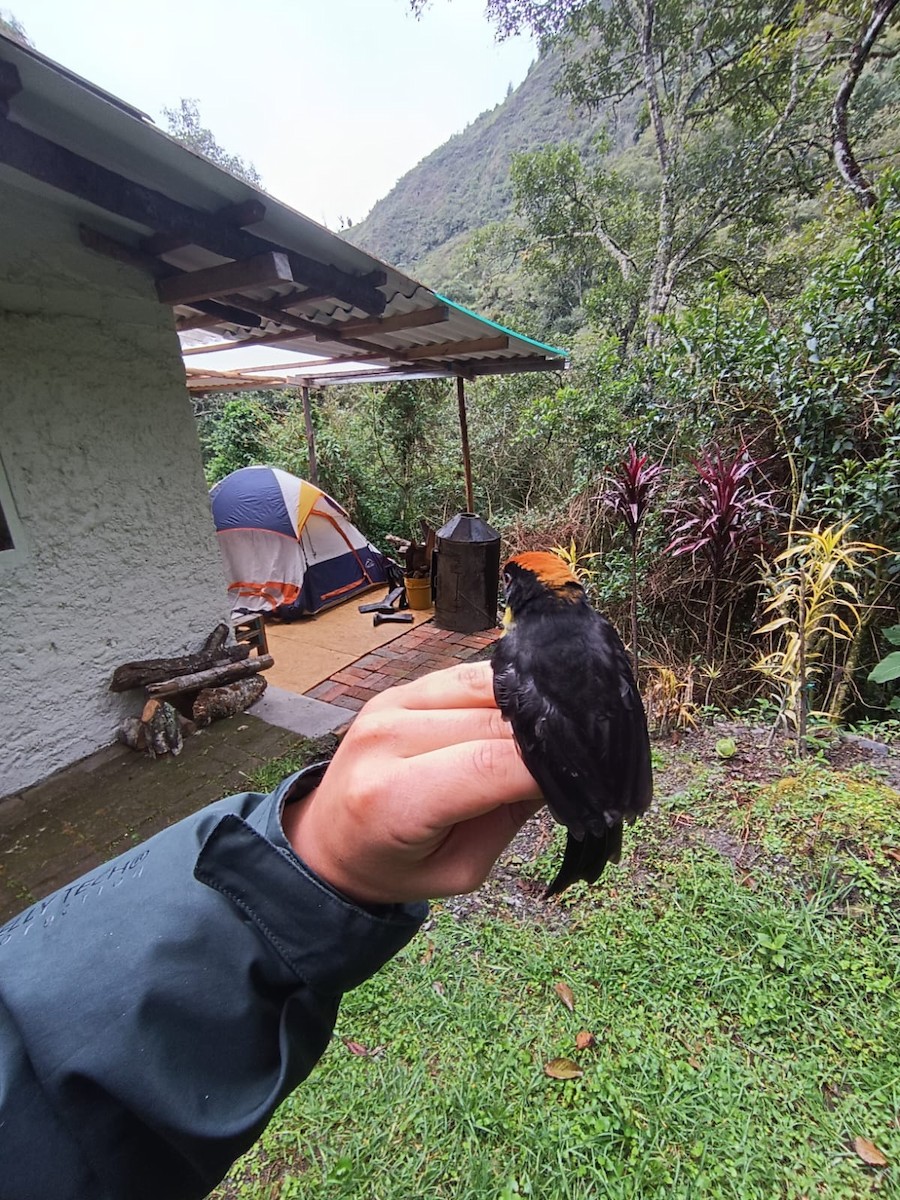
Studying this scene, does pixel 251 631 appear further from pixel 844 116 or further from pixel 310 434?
pixel 844 116

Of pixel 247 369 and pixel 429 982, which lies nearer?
pixel 429 982

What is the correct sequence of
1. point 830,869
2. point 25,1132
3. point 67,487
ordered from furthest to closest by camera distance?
point 67,487 < point 830,869 < point 25,1132

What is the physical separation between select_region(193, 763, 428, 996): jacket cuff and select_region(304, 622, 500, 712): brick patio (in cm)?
361

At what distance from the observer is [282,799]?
92 centimetres

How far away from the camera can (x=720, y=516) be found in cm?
376

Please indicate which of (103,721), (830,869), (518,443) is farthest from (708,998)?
(518,443)

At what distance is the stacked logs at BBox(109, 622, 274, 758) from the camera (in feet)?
12.2

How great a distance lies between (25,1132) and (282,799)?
459mm

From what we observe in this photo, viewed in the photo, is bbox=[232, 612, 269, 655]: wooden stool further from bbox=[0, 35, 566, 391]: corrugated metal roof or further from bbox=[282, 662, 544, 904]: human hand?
bbox=[282, 662, 544, 904]: human hand

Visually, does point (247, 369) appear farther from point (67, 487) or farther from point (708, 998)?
point (708, 998)

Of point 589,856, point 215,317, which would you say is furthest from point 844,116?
point 589,856

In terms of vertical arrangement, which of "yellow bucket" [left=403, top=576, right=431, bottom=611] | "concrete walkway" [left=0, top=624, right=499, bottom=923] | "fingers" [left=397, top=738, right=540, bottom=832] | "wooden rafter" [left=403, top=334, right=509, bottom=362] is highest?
"wooden rafter" [left=403, top=334, right=509, bottom=362]

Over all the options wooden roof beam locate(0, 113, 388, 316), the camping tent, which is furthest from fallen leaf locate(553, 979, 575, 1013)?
the camping tent

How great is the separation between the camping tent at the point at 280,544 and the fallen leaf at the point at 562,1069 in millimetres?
5622
